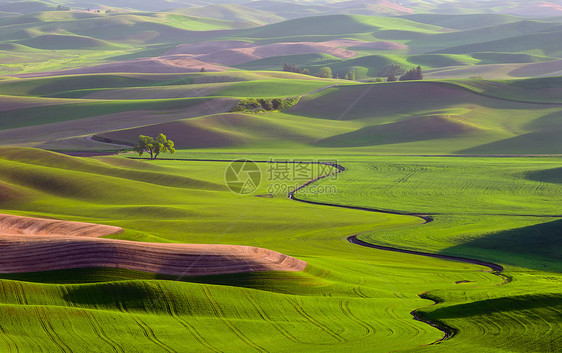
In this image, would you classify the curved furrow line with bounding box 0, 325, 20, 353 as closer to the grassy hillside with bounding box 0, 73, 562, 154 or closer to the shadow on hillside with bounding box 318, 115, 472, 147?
the grassy hillside with bounding box 0, 73, 562, 154

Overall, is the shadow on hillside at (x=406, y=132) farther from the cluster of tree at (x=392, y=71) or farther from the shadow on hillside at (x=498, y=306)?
the shadow on hillside at (x=498, y=306)

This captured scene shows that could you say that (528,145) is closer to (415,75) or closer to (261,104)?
(261,104)

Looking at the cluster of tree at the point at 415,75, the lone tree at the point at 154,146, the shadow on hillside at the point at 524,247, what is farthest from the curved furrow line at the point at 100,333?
the cluster of tree at the point at 415,75

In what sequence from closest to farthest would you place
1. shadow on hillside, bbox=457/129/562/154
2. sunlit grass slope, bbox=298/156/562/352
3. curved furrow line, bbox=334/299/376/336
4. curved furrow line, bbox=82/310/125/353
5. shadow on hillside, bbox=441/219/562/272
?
curved furrow line, bbox=82/310/125/353 < curved furrow line, bbox=334/299/376/336 < sunlit grass slope, bbox=298/156/562/352 < shadow on hillside, bbox=441/219/562/272 < shadow on hillside, bbox=457/129/562/154

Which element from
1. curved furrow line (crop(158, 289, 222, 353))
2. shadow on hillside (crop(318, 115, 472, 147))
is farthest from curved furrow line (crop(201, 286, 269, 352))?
shadow on hillside (crop(318, 115, 472, 147))

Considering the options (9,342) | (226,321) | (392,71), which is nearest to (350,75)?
(392,71)

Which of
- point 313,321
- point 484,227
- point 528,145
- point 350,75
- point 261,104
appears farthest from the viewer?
point 350,75

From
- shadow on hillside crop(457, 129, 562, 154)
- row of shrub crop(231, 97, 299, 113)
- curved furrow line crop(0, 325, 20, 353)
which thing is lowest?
shadow on hillside crop(457, 129, 562, 154)
